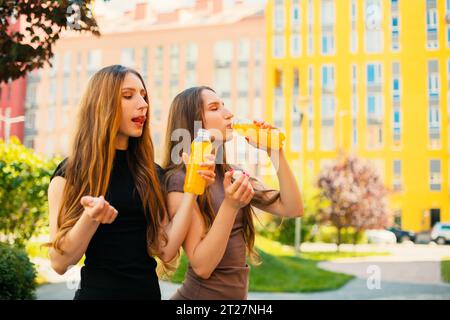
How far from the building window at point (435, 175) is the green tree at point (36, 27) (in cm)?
2031

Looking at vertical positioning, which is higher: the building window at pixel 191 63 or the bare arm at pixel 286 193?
the building window at pixel 191 63

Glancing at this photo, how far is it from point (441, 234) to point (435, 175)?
12.2ft

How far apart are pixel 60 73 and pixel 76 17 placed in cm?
2747

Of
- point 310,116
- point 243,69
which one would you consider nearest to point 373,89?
point 310,116

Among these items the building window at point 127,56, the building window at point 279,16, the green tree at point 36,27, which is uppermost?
the building window at point 279,16

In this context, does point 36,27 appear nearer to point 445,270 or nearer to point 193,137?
point 193,137

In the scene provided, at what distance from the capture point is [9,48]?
3.39 m

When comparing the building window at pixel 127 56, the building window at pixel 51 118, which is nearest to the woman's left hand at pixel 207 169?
the building window at pixel 127 56

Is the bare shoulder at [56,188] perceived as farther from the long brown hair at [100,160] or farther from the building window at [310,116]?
the building window at [310,116]

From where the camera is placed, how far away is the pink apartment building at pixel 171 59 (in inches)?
1061

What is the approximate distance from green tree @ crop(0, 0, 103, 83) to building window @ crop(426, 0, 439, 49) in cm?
1793

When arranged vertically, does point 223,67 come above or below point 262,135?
above

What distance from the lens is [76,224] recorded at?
4.43 ft

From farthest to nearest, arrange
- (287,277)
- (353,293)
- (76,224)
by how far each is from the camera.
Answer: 1. (287,277)
2. (353,293)
3. (76,224)
